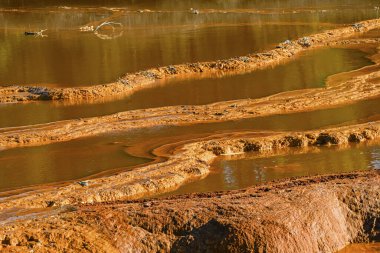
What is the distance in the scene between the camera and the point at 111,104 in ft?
56.3

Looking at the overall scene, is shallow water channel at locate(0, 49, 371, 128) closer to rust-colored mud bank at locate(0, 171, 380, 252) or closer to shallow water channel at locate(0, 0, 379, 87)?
shallow water channel at locate(0, 0, 379, 87)

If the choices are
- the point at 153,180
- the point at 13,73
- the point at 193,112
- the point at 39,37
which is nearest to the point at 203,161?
the point at 153,180

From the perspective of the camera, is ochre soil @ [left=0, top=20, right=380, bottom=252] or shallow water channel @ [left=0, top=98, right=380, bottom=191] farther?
shallow water channel @ [left=0, top=98, right=380, bottom=191]

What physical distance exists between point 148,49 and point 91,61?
227cm

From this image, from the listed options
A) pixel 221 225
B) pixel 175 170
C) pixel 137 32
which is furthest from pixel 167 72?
pixel 221 225

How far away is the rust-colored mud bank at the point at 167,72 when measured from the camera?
712 inches

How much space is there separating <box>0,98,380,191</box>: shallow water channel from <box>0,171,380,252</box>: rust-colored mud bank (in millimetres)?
3794

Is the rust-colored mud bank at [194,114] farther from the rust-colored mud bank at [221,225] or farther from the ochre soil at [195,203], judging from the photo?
the rust-colored mud bank at [221,225]

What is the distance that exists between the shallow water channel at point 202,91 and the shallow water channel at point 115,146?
7.44 ft

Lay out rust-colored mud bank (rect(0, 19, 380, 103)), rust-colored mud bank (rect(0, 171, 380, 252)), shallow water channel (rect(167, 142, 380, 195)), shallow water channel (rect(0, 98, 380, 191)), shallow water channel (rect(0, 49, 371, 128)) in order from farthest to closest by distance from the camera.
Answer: rust-colored mud bank (rect(0, 19, 380, 103)) < shallow water channel (rect(0, 49, 371, 128)) < shallow water channel (rect(0, 98, 380, 191)) < shallow water channel (rect(167, 142, 380, 195)) < rust-colored mud bank (rect(0, 171, 380, 252))

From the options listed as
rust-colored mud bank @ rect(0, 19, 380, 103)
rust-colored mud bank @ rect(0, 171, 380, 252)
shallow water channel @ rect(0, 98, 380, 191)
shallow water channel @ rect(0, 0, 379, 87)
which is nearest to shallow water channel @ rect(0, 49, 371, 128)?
rust-colored mud bank @ rect(0, 19, 380, 103)

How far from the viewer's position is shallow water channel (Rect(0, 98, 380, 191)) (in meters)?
11.7

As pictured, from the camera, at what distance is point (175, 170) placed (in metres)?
11.1

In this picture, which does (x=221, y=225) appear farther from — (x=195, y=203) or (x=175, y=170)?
(x=175, y=170)
